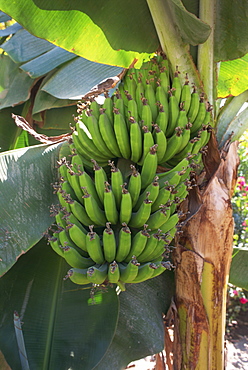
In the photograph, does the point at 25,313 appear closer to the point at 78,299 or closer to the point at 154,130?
the point at 78,299

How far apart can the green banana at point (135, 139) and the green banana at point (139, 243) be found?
0.29 m

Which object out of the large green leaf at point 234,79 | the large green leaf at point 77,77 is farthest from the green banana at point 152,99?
the large green leaf at point 77,77

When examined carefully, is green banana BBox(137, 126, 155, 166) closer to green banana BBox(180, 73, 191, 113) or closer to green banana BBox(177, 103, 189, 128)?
green banana BBox(177, 103, 189, 128)

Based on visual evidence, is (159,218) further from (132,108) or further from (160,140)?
(132,108)

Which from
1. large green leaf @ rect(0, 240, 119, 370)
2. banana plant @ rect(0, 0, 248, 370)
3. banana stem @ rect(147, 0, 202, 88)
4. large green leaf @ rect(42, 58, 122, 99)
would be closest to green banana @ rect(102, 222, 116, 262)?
banana plant @ rect(0, 0, 248, 370)

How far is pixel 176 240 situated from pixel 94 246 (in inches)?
21.6

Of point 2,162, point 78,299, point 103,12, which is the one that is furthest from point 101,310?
point 103,12

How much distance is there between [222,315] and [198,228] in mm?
400

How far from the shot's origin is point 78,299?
66.6 inches

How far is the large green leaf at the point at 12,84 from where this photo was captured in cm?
251

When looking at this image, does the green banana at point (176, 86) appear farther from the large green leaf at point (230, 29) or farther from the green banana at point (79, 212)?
the green banana at point (79, 212)

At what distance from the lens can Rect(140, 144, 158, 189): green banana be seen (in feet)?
3.71

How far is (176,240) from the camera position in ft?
4.80

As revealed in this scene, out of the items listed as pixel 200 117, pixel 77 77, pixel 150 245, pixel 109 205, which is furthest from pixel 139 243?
pixel 77 77
